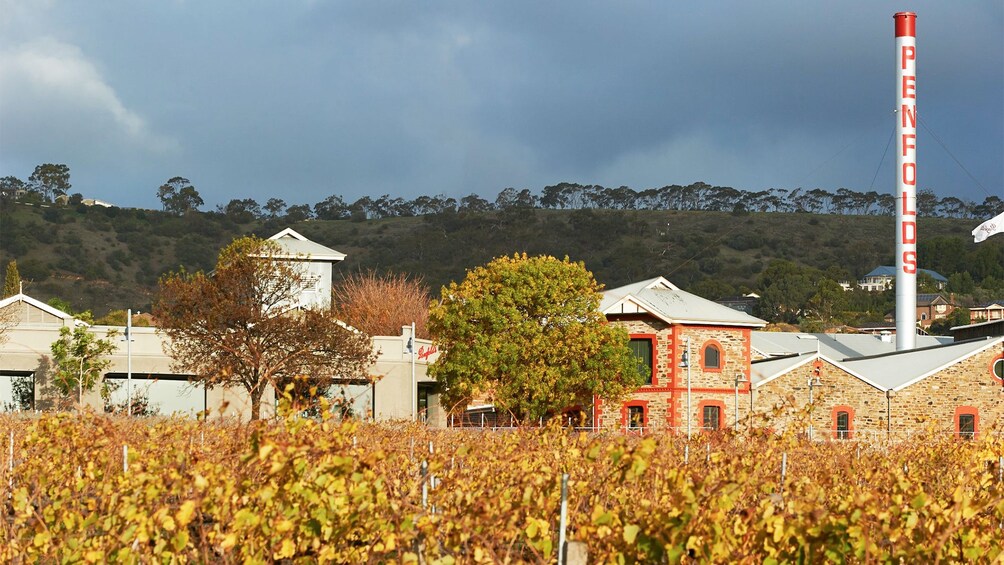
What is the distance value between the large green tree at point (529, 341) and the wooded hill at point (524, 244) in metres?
73.0

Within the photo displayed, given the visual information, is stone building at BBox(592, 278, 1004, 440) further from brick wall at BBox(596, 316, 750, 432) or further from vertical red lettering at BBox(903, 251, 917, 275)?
vertical red lettering at BBox(903, 251, 917, 275)

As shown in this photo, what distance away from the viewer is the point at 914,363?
46.3m

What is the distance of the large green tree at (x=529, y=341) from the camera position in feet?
134

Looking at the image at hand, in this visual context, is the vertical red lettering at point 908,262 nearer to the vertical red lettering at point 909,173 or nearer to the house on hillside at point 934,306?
the vertical red lettering at point 909,173

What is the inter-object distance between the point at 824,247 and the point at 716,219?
53.7 ft

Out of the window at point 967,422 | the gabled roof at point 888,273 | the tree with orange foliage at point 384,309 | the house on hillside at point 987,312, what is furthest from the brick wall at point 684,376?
the gabled roof at point 888,273

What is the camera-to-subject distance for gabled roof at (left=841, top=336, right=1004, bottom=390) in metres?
44.4

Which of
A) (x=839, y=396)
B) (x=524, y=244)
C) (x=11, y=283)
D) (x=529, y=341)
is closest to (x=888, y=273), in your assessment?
(x=524, y=244)

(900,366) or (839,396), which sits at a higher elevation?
(900,366)

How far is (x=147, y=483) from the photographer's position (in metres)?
Answer: 8.47

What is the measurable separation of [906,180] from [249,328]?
33761 mm

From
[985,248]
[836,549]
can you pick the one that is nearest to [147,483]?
[836,549]

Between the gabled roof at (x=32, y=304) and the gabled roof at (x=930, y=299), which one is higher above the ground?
the gabled roof at (x=930, y=299)

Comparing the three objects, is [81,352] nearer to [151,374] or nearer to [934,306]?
[151,374]
